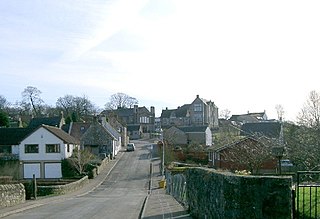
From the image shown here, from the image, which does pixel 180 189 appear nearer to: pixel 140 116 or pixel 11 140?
pixel 11 140

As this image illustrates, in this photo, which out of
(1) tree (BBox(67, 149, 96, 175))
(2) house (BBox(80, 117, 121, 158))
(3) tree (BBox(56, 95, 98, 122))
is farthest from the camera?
(3) tree (BBox(56, 95, 98, 122))

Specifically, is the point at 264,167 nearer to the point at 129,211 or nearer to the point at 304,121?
the point at 304,121

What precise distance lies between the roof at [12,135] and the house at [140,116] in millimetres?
67877

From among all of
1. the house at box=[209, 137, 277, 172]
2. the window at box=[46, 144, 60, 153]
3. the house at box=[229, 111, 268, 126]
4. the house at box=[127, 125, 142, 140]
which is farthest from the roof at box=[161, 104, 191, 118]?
the house at box=[209, 137, 277, 172]

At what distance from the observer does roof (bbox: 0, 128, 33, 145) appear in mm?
69812

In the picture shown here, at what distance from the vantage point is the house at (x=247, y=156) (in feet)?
153

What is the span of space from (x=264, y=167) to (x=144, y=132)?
92699 millimetres

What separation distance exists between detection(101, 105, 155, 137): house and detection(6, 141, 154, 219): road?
51.5m

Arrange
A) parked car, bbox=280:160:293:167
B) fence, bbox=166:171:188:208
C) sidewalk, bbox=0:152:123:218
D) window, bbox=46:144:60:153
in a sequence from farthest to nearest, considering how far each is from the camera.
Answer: window, bbox=46:144:60:153
parked car, bbox=280:160:293:167
sidewalk, bbox=0:152:123:218
fence, bbox=166:171:188:208

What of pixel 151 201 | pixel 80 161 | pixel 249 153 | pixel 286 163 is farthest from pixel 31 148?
pixel 151 201

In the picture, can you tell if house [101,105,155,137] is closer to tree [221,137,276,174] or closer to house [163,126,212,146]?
house [163,126,212,146]

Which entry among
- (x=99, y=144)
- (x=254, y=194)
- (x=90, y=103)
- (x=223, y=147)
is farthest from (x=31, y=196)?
(x=90, y=103)

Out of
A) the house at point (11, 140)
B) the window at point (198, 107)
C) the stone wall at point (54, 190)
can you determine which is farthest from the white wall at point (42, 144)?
the window at point (198, 107)

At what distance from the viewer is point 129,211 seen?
79.3ft
